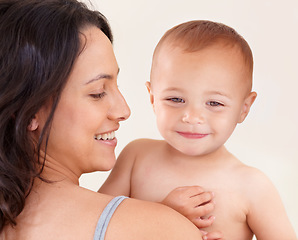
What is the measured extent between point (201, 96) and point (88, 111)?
377mm

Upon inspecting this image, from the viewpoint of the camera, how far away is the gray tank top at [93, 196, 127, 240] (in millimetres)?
1224

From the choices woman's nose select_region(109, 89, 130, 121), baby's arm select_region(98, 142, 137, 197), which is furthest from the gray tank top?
baby's arm select_region(98, 142, 137, 197)

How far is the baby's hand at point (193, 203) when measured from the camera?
62.0 inches

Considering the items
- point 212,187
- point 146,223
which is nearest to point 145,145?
point 212,187

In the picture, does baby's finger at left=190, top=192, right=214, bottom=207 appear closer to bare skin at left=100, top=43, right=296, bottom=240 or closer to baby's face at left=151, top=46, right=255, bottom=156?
bare skin at left=100, top=43, right=296, bottom=240

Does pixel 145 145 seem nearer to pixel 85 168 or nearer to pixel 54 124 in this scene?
pixel 85 168

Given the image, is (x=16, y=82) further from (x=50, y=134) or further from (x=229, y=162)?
(x=229, y=162)

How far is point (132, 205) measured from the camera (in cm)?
130

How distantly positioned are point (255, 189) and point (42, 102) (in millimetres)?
727

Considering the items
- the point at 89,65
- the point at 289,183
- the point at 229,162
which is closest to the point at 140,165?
the point at 229,162

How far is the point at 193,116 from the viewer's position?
1.60 metres

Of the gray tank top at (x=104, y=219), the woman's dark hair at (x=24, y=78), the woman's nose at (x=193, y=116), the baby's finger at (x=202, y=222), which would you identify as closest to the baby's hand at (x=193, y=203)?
the baby's finger at (x=202, y=222)

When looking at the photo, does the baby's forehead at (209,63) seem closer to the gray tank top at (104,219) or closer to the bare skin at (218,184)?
the bare skin at (218,184)

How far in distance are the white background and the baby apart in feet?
3.76
